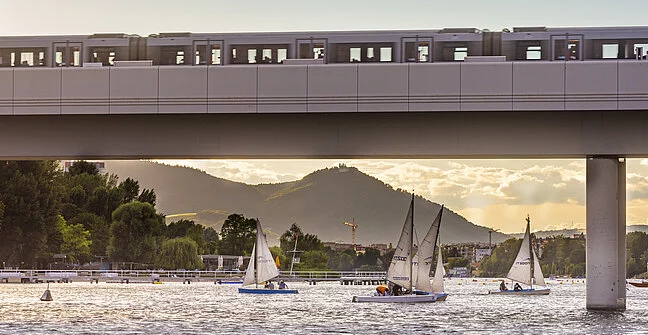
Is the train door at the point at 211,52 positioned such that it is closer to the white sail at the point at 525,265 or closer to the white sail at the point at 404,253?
the white sail at the point at 404,253

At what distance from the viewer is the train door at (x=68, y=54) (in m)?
65.7

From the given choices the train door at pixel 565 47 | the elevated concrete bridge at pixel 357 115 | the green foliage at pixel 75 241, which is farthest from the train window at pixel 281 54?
the green foliage at pixel 75 241

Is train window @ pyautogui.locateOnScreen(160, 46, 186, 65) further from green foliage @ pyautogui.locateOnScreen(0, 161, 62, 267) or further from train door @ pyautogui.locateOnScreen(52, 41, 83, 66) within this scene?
green foliage @ pyautogui.locateOnScreen(0, 161, 62, 267)

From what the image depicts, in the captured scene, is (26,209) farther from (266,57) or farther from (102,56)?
(266,57)

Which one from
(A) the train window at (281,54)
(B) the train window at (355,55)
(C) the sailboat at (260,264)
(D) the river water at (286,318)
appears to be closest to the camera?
(D) the river water at (286,318)

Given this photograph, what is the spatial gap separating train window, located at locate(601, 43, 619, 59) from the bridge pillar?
5077 mm

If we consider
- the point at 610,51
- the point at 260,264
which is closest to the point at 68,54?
the point at 610,51

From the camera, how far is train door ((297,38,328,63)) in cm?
6366

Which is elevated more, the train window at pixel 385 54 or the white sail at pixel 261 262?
the train window at pixel 385 54

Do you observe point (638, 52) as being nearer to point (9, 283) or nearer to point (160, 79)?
point (160, 79)

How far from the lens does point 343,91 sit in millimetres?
60656

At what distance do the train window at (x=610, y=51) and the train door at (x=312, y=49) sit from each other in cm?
1413

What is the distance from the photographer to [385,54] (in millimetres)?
63406

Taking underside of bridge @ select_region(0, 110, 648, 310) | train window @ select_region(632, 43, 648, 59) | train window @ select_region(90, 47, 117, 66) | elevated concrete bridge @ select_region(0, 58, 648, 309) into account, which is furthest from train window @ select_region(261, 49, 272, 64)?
train window @ select_region(632, 43, 648, 59)
